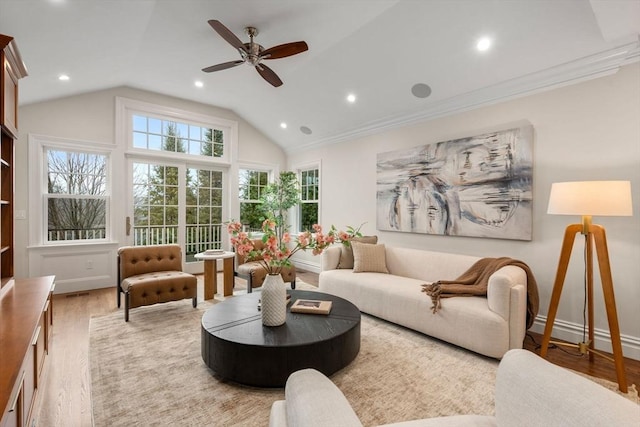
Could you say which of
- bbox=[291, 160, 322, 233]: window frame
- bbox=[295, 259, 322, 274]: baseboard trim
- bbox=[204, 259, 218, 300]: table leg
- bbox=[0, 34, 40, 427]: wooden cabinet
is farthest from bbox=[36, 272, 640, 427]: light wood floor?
bbox=[291, 160, 322, 233]: window frame

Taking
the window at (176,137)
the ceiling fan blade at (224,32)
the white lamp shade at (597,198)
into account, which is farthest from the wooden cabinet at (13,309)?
the white lamp shade at (597,198)

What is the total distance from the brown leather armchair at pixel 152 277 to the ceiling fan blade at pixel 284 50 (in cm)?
267

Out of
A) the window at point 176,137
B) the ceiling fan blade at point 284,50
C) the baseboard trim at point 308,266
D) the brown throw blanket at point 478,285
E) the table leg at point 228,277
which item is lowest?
the baseboard trim at point 308,266

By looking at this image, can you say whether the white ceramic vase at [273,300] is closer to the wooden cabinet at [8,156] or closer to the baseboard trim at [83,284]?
the wooden cabinet at [8,156]

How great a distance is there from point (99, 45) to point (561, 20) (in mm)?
4384

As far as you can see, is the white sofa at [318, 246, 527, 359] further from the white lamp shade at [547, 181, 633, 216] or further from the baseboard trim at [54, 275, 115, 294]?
the baseboard trim at [54, 275, 115, 294]

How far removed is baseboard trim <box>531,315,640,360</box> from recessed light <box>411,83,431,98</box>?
2.85m

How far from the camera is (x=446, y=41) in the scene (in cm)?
315

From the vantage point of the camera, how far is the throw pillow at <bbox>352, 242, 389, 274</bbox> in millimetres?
3998

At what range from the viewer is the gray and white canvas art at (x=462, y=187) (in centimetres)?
329

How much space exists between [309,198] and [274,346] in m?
4.61

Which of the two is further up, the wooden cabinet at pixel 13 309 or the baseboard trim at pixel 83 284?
the wooden cabinet at pixel 13 309

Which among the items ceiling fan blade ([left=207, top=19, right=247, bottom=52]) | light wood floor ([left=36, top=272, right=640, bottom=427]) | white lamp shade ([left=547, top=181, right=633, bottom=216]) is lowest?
light wood floor ([left=36, top=272, right=640, bottom=427])

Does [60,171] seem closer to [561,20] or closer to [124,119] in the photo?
[124,119]
